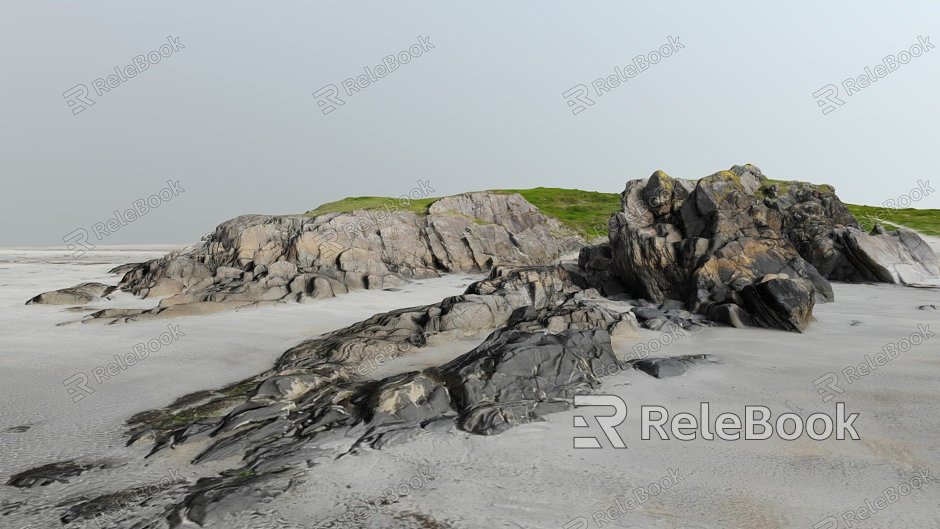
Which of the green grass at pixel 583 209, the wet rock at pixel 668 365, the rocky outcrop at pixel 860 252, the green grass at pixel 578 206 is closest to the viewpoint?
the wet rock at pixel 668 365

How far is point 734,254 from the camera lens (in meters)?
16.6

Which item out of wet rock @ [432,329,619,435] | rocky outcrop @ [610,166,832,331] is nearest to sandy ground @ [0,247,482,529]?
wet rock @ [432,329,619,435]

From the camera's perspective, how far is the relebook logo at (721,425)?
716 centimetres

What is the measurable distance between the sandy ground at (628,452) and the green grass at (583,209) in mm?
23932

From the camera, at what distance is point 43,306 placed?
19203 mm

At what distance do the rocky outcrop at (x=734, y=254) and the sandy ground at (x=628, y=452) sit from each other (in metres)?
1.31

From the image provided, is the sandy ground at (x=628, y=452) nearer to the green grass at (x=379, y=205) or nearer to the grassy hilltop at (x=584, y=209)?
the green grass at (x=379, y=205)

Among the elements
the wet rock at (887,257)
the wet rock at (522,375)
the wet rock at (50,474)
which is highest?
the wet rock at (50,474)

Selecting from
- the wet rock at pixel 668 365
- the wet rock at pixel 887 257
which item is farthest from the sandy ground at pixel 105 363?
the wet rock at pixel 887 257

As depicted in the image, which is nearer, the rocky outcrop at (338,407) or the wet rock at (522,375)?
the rocky outcrop at (338,407)

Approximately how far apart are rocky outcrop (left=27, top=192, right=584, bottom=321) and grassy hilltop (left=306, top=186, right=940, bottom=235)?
3955 millimetres

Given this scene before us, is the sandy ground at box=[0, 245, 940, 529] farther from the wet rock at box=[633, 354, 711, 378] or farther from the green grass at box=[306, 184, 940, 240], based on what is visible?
the green grass at box=[306, 184, 940, 240]

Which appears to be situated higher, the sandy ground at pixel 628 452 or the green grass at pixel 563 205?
the green grass at pixel 563 205

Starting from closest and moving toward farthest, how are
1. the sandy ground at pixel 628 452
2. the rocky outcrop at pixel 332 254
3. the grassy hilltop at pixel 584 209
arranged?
the sandy ground at pixel 628 452, the rocky outcrop at pixel 332 254, the grassy hilltop at pixel 584 209
